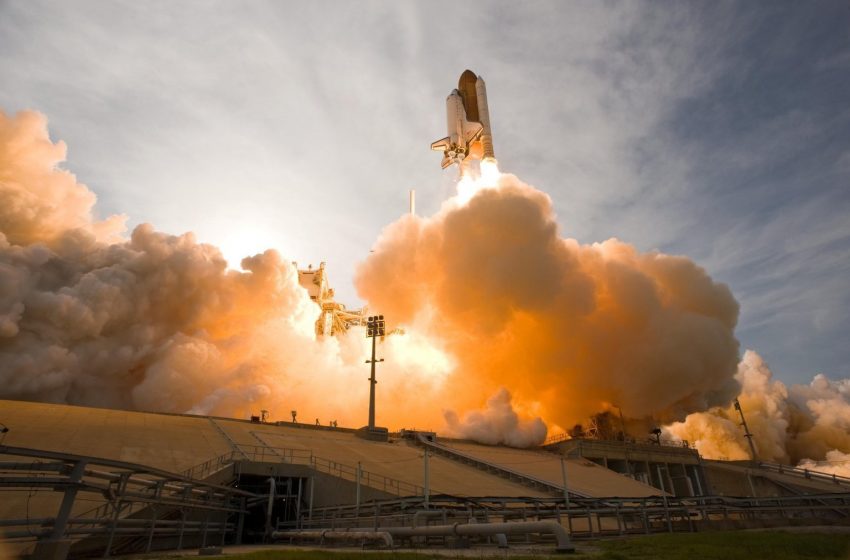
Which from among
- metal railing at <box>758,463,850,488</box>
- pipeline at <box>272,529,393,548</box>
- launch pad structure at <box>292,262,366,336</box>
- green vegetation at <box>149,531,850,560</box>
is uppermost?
launch pad structure at <box>292,262,366,336</box>

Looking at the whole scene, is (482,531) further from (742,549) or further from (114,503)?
(114,503)

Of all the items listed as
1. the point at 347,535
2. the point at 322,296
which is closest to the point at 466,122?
the point at 322,296

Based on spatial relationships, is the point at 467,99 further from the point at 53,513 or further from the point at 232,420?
the point at 53,513

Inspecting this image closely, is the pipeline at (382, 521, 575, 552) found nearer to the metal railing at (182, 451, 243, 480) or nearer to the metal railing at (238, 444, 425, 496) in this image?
the metal railing at (182, 451, 243, 480)

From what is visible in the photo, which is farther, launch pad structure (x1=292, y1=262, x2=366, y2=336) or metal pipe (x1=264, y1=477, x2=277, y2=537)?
launch pad structure (x1=292, y1=262, x2=366, y2=336)

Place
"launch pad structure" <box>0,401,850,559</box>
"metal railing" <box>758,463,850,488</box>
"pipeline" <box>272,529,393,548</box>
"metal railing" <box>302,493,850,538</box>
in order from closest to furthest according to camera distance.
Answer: "launch pad structure" <box>0,401,850,559</box> < "pipeline" <box>272,529,393,548</box> < "metal railing" <box>302,493,850,538</box> < "metal railing" <box>758,463,850,488</box>

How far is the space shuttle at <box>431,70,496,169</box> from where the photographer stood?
2458 inches

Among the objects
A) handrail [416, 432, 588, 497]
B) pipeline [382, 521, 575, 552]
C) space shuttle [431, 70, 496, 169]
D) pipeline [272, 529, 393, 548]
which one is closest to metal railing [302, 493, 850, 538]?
pipeline [272, 529, 393, 548]

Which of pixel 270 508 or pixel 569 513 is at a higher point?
pixel 270 508

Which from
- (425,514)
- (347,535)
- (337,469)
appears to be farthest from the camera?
(337,469)

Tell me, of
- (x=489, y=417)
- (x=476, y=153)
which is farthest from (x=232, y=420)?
(x=476, y=153)

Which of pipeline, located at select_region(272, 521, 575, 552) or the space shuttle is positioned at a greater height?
Result: the space shuttle

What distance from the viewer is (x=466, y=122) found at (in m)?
63.2

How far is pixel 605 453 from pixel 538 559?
51228 mm
